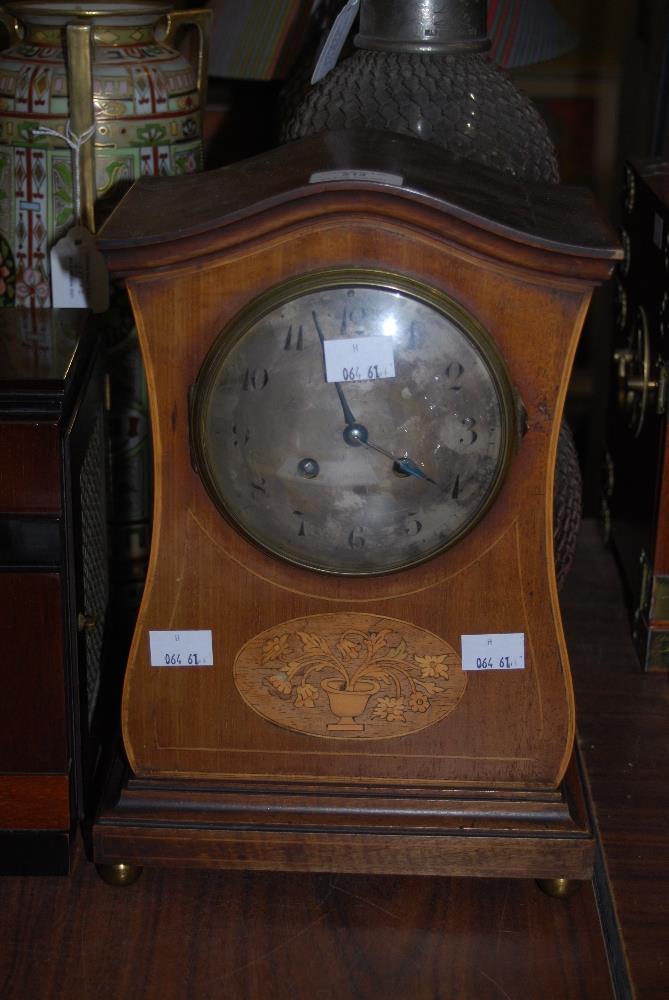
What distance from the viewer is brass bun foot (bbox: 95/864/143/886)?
4.53 feet

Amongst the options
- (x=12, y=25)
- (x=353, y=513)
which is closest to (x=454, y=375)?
(x=353, y=513)

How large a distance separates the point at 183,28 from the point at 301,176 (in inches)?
39.0

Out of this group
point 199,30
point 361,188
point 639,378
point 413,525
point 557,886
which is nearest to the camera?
point 361,188

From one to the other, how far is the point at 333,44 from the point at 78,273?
44cm

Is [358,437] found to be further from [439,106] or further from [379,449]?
[439,106]

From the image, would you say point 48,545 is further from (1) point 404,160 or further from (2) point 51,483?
(1) point 404,160

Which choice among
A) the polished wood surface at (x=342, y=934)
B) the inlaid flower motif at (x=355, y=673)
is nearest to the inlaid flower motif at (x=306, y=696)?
the inlaid flower motif at (x=355, y=673)

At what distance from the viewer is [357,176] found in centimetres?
116

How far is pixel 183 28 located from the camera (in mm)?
2055

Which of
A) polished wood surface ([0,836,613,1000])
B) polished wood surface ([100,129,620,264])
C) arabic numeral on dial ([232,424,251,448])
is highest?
polished wood surface ([100,129,620,264])

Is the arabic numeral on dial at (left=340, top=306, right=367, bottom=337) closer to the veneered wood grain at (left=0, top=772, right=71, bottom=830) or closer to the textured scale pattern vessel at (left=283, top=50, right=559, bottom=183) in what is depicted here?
the textured scale pattern vessel at (left=283, top=50, right=559, bottom=183)

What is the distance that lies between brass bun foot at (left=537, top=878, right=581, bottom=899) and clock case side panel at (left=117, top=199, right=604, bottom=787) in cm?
10

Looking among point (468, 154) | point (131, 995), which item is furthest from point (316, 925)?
point (468, 154)

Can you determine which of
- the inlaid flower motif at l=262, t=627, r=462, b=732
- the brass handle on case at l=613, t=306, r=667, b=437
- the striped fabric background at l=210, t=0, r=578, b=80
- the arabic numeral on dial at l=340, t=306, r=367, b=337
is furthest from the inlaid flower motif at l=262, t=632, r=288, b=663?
the striped fabric background at l=210, t=0, r=578, b=80
